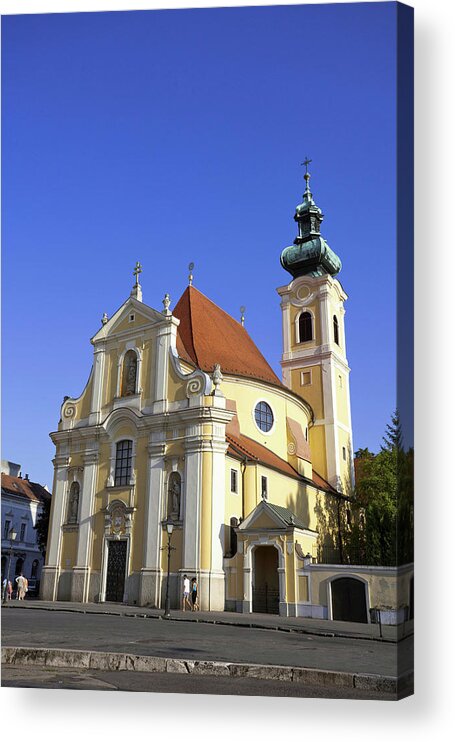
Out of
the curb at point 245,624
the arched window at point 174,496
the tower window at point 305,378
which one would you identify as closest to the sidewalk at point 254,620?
the curb at point 245,624

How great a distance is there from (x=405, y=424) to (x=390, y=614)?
7.47 feet

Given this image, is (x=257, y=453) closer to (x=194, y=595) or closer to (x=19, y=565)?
(x=194, y=595)

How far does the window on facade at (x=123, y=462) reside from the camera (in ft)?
51.6

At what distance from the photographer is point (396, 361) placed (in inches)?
320

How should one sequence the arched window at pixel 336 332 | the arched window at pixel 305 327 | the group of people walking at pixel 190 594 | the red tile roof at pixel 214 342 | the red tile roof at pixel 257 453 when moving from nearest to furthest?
the group of people walking at pixel 190 594 < the red tile roof at pixel 257 453 < the red tile roof at pixel 214 342 < the arched window at pixel 336 332 < the arched window at pixel 305 327

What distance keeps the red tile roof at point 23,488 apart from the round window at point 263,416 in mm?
5589

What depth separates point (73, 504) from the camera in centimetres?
1652

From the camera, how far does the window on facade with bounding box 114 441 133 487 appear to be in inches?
619

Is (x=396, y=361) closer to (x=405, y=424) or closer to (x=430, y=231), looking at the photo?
(x=405, y=424)

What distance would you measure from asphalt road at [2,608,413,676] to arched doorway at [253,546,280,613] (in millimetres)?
979

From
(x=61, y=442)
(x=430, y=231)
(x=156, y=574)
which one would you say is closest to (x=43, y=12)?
(x=430, y=231)

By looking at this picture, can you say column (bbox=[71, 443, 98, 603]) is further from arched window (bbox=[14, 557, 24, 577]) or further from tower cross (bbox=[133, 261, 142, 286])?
tower cross (bbox=[133, 261, 142, 286])

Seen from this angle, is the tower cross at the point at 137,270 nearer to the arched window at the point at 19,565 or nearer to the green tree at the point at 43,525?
the green tree at the point at 43,525

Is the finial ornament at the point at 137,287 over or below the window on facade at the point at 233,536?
over
